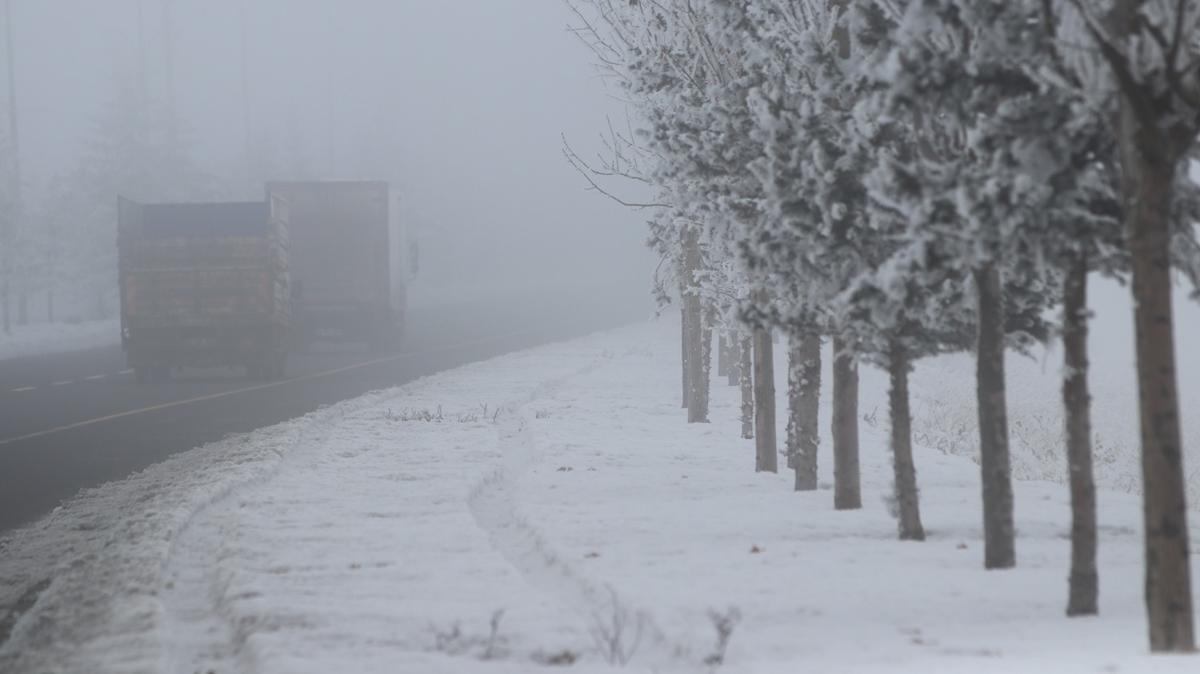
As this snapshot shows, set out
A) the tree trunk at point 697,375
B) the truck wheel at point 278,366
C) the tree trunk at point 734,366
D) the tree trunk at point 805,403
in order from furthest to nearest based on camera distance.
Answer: the truck wheel at point 278,366, the tree trunk at point 734,366, the tree trunk at point 697,375, the tree trunk at point 805,403

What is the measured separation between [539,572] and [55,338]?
41370mm

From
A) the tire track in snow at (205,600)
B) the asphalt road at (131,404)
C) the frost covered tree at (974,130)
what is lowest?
the tire track in snow at (205,600)

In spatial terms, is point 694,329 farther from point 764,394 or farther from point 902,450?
point 902,450

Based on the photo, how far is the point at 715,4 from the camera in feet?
32.2

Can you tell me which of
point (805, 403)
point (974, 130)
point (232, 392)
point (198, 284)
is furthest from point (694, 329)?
point (198, 284)

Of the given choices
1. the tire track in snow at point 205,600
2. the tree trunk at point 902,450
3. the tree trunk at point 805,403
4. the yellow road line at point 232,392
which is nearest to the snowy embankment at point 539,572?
the tire track in snow at point 205,600

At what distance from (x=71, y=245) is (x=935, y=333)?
59.9 meters

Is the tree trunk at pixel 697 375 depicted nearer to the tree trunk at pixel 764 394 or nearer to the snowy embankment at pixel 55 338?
the tree trunk at pixel 764 394

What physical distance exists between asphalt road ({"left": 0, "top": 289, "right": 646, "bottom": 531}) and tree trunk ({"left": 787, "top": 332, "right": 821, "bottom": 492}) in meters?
5.98

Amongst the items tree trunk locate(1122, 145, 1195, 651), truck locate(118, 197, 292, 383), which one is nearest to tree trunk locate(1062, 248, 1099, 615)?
tree trunk locate(1122, 145, 1195, 651)

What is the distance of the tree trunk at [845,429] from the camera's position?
9242 mm

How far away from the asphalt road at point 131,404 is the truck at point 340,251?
1196mm

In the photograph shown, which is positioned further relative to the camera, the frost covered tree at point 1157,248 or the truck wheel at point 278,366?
the truck wheel at point 278,366

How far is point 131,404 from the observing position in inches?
838
